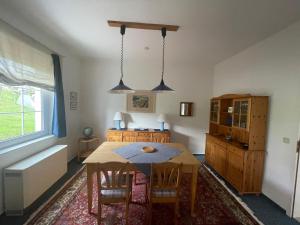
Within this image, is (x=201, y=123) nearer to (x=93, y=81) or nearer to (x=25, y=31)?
(x=93, y=81)

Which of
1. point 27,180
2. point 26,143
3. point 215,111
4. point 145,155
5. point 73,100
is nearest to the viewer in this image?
point 27,180

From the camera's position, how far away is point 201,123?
5.14 meters

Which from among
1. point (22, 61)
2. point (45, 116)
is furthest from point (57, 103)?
point (22, 61)

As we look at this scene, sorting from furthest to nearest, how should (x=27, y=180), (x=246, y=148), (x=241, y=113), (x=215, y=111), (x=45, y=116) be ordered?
(x=215, y=111) < (x=45, y=116) < (x=241, y=113) < (x=246, y=148) < (x=27, y=180)

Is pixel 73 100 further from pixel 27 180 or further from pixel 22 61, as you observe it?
pixel 27 180

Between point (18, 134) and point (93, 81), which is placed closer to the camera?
point (18, 134)

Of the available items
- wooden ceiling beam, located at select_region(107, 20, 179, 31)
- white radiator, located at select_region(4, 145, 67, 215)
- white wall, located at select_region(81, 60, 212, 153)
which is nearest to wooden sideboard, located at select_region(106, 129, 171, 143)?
white wall, located at select_region(81, 60, 212, 153)

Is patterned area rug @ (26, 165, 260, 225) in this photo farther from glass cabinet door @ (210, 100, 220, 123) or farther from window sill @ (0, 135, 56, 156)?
glass cabinet door @ (210, 100, 220, 123)

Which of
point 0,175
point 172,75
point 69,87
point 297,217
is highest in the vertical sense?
point 172,75

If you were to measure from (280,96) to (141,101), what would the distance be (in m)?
3.25

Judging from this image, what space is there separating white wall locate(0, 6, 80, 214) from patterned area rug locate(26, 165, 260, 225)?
698 millimetres

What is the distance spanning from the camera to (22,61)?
2510 mm

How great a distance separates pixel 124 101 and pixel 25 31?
2805 millimetres

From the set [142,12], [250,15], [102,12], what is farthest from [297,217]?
[102,12]
